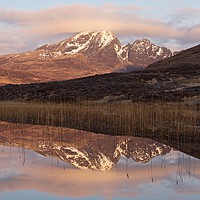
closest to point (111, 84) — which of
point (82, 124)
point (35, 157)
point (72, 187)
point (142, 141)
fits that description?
point (82, 124)

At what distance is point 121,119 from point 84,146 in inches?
454

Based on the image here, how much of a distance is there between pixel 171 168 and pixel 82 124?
15515mm

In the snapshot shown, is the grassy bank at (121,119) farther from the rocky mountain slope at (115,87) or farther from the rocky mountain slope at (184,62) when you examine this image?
the rocky mountain slope at (184,62)

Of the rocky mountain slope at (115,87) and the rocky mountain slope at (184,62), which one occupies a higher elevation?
the rocky mountain slope at (184,62)

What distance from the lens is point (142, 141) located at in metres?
22.1

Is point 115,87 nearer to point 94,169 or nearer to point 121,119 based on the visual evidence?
point 121,119

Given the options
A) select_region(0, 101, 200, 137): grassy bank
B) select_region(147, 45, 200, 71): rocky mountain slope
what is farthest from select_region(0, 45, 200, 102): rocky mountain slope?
select_region(0, 101, 200, 137): grassy bank

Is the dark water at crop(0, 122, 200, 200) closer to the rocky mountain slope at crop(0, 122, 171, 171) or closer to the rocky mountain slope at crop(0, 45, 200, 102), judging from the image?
the rocky mountain slope at crop(0, 122, 171, 171)

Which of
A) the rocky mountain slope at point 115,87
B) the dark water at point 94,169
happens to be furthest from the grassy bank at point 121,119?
the rocky mountain slope at point 115,87

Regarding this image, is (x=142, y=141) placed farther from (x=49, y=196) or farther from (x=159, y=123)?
(x=49, y=196)

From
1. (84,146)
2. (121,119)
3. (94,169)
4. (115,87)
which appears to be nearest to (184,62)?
(115,87)

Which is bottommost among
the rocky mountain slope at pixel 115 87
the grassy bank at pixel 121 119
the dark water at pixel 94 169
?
the dark water at pixel 94 169

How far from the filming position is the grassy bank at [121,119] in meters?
26.6

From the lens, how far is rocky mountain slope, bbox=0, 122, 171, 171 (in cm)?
Answer: 1681
